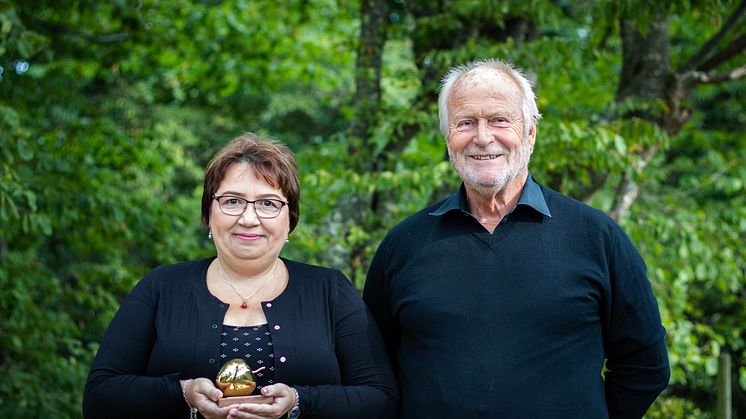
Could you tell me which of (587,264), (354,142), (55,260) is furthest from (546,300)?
(55,260)

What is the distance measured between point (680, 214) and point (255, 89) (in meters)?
3.96

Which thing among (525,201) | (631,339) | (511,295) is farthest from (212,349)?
(631,339)

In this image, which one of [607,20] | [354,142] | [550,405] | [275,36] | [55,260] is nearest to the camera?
[550,405]

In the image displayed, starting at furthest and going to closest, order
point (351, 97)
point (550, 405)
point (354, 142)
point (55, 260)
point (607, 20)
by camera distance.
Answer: point (55, 260), point (351, 97), point (354, 142), point (607, 20), point (550, 405)

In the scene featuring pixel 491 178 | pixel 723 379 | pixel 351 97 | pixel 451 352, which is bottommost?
pixel 723 379

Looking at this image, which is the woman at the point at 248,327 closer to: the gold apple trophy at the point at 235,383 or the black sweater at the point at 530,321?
the gold apple trophy at the point at 235,383

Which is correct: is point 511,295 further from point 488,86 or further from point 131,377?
point 131,377

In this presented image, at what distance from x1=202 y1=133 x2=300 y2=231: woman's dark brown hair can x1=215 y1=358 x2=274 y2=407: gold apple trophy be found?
58 centimetres

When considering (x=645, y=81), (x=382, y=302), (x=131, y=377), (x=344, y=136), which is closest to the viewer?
(x=131, y=377)

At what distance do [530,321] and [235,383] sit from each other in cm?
89

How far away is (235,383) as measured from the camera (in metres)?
2.22

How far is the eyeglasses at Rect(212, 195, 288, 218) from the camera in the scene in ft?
8.15

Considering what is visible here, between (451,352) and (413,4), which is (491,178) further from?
(413,4)

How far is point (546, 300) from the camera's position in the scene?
95.6 inches
